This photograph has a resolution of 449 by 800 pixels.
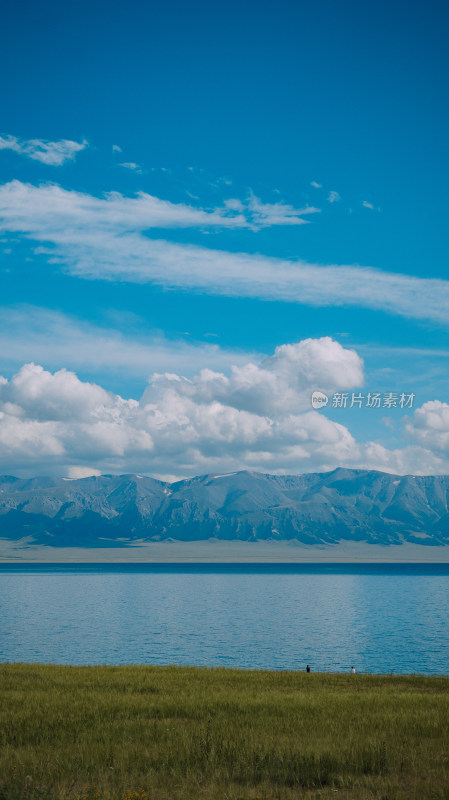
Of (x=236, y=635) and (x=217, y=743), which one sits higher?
(x=217, y=743)

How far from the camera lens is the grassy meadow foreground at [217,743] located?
42.4ft

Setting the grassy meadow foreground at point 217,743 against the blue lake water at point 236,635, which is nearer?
the grassy meadow foreground at point 217,743

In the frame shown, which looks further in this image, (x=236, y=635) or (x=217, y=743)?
(x=236, y=635)

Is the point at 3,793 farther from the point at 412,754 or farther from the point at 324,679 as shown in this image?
the point at 324,679

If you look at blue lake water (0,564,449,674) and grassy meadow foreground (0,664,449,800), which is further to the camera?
blue lake water (0,564,449,674)

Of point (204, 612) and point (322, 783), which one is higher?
point (322, 783)

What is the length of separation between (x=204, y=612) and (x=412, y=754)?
149m

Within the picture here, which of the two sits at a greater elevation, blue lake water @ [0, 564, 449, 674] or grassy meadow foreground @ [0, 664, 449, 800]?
grassy meadow foreground @ [0, 664, 449, 800]

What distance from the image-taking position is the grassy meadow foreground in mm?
12930

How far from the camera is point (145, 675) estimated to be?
3122 centimetres

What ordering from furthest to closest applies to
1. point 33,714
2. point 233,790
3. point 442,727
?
point 33,714, point 442,727, point 233,790

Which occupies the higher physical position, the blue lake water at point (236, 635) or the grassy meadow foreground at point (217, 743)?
the grassy meadow foreground at point (217, 743)

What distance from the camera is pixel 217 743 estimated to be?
1622 cm

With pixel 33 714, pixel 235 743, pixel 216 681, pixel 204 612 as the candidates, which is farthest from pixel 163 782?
pixel 204 612
